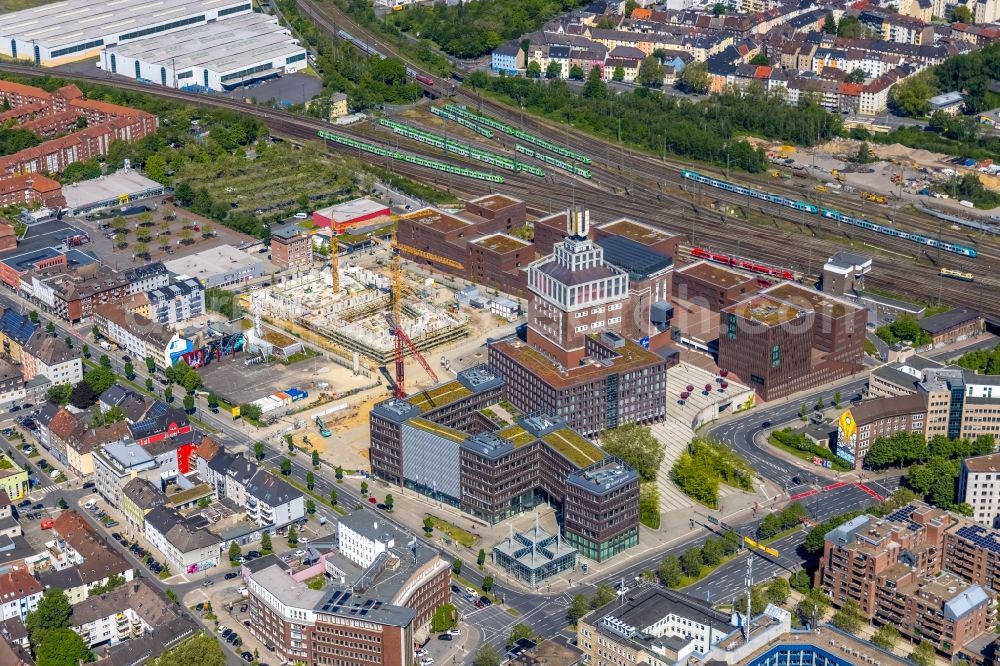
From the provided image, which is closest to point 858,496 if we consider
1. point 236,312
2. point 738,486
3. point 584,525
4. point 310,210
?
point 738,486

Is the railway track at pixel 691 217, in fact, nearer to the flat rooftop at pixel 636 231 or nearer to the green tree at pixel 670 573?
the flat rooftop at pixel 636 231

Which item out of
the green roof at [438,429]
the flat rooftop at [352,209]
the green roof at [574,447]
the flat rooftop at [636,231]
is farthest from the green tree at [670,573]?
the flat rooftop at [352,209]

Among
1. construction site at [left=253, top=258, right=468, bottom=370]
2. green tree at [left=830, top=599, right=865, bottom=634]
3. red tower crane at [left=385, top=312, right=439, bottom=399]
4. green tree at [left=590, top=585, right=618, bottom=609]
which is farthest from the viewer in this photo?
construction site at [left=253, top=258, right=468, bottom=370]

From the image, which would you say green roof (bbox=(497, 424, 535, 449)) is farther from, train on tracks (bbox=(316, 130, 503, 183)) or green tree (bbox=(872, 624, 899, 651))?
train on tracks (bbox=(316, 130, 503, 183))

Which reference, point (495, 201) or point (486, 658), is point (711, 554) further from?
point (495, 201)

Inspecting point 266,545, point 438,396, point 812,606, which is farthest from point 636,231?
point 812,606

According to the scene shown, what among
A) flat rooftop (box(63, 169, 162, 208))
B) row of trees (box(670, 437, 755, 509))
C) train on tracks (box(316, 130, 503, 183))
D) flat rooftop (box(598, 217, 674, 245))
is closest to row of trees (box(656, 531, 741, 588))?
row of trees (box(670, 437, 755, 509))
